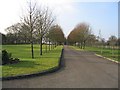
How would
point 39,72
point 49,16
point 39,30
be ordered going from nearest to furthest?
point 39,72 → point 39,30 → point 49,16

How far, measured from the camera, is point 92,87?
9.81 m

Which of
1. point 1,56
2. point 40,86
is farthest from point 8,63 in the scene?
point 40,86

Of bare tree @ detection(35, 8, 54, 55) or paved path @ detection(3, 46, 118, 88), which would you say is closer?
paved path @ detection(3, 46, 118, 88)

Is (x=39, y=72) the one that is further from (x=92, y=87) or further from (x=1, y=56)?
(x=1, y=56)

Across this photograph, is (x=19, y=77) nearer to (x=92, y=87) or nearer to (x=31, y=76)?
(x=31, y=76)

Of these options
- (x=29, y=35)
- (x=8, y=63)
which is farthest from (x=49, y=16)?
(x=8, y=63)

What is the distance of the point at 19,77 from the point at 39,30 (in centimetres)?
2141

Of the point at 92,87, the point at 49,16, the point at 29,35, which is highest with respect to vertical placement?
the point at 49,16

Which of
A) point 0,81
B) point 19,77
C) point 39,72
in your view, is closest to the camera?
point 0,81

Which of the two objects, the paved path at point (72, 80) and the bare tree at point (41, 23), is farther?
the bare tree at point (41, 23)

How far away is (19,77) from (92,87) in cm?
417

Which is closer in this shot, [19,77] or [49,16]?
[19,77]

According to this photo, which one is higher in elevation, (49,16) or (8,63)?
(49,16)

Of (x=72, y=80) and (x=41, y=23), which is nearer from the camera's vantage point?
(x=72, y=80)
